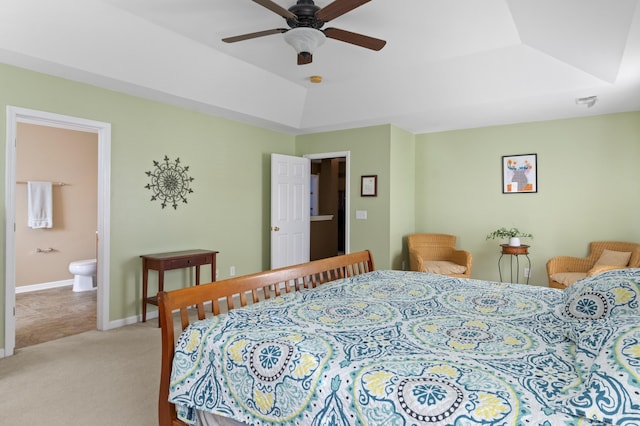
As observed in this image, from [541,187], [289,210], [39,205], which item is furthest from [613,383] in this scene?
[39,205]

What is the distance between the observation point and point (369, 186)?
5.57 metres

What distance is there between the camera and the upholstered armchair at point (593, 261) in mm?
4230

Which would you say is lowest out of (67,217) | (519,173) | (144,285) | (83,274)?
(83,274)

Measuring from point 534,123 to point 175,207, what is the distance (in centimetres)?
464

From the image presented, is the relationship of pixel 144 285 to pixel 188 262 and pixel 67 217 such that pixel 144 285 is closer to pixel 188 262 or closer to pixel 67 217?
pixel 188 262

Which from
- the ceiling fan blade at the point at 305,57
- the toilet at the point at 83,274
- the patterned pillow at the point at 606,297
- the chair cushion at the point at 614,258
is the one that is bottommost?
the toilet at the point at 83,274

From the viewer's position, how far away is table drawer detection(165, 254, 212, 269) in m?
4.13

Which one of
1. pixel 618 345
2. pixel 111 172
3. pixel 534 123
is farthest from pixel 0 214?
pixel 534 123

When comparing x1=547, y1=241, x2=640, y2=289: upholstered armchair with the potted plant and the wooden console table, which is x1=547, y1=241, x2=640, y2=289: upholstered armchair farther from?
the wooden console table

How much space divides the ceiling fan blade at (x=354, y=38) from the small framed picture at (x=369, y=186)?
2.69m

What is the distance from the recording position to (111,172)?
3969mm

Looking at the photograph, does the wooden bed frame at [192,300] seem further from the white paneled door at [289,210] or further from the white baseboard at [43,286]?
the white baseboard at [43,286]

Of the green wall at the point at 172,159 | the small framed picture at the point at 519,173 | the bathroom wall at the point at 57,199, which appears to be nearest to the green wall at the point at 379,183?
the green wall at the point at 172,159

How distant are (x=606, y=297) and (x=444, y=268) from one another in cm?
333
